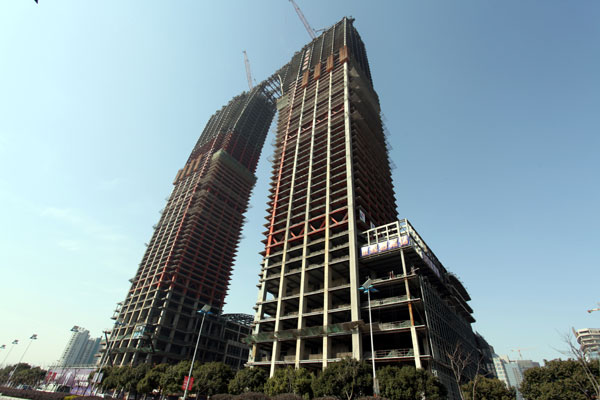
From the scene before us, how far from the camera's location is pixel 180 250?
11325cm

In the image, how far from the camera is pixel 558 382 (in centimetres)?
4656

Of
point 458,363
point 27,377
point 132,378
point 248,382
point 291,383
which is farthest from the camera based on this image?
point 27,377

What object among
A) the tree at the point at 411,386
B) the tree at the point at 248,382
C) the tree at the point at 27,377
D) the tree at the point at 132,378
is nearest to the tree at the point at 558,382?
the tree at the point at 411,386

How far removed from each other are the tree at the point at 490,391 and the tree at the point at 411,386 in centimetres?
745

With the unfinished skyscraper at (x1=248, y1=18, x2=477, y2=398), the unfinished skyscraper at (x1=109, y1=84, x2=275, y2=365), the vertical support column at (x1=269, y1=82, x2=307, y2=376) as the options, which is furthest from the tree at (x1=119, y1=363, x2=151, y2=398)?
the vertical support column at (x1=269, y1=82, x2=307, y2=376)

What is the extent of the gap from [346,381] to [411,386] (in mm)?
8135

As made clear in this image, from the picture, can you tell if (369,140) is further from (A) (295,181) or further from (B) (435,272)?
(B) (435,272)

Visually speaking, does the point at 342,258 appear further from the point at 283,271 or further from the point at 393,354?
the point at 393,354

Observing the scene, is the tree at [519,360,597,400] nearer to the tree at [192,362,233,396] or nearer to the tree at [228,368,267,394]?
the tree at [228,368,267,394]

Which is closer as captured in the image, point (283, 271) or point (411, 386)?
point (411, 386)

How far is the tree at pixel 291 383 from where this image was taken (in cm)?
4572

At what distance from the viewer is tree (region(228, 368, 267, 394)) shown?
169 ft

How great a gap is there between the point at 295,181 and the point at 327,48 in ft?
215

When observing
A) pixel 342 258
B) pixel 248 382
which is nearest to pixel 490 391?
pixel 342 258
